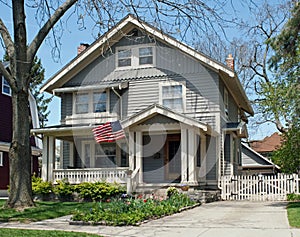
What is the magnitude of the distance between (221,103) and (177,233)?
12.1 m

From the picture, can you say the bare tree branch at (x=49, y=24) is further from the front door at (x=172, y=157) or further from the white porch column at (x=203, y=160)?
the white porch column at (x=203, y=160)

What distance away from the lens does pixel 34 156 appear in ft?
102

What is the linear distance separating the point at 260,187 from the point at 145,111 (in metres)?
5.91

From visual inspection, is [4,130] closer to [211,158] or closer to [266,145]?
[211,158]

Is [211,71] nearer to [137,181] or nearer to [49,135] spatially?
[137,181]

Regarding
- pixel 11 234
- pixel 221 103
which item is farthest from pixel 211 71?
pixel 11 234

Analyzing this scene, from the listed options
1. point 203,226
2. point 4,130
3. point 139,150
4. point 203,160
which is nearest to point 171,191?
point 139,150

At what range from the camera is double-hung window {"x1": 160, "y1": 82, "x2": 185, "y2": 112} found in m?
20.8

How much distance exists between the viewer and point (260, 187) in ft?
64.1

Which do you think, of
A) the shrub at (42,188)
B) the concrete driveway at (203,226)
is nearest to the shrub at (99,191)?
the shrub at (42,188)

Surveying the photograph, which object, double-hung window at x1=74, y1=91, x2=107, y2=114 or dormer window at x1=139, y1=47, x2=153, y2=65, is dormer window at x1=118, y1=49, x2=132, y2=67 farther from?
double-hung window at x1=74, y1=91, x2=107, y2=114

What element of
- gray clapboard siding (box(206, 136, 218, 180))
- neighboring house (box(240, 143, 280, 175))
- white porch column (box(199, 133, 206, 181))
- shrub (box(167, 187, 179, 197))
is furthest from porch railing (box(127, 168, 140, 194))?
neighboring house (box(240, 143, 280, 175))

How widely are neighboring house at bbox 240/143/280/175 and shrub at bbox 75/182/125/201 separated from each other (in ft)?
67.9

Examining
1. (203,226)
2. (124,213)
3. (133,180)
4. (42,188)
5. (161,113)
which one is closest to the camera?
(203,226)
